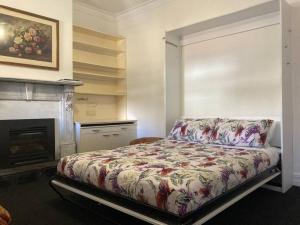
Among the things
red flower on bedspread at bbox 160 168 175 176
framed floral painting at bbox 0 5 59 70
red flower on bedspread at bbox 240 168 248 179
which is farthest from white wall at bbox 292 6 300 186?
framed floral painting at bbox 0 5 59 70

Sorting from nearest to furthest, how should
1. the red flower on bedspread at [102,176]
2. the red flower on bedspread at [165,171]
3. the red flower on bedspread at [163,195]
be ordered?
the red flower on bedspread at [163,195]
the red flower on bedspread at [165,171]
the red flower on bedspread at [102,176]

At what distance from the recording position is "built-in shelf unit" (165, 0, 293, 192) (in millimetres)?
2816

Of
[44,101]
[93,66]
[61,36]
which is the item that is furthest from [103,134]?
[61,36]

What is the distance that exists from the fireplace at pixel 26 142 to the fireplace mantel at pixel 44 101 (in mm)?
91

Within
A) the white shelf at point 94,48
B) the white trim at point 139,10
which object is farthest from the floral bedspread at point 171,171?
the white trim at point 139,10

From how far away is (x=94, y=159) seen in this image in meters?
2.16

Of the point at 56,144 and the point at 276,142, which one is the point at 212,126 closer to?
the point at 276,142

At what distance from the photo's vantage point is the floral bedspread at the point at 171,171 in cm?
153

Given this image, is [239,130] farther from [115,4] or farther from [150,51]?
[115,4]

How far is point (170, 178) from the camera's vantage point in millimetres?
1603

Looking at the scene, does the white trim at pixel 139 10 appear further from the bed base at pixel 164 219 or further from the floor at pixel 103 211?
the floor at pixel 103 211

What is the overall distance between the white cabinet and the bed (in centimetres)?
138

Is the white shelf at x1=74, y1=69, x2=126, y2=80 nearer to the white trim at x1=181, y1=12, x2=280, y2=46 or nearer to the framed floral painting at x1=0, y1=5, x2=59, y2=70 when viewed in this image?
the framed floral painting at x1=0, y1=5, x2=59, y2=70

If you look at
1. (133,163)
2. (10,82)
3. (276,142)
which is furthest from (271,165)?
(10,82)
